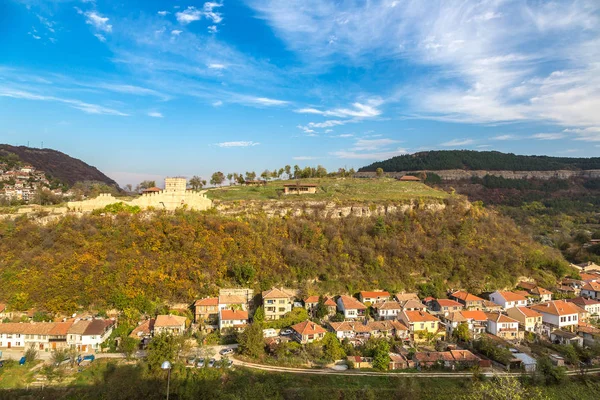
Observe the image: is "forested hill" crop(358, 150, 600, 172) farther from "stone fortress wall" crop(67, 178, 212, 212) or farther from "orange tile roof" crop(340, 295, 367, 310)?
"orange tile roof" crop(340, 295, 367, 310)

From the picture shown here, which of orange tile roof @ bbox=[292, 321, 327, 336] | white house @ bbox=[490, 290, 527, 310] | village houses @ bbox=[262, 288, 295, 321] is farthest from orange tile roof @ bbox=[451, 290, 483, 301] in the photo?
village houses @ bbox=[262, 288, 295, 321]

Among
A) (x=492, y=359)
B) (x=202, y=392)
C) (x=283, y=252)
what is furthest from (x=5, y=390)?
(x=492, y=359)

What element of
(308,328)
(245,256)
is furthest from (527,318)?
(245,256)

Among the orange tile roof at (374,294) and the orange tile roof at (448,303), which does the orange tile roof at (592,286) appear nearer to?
the orange tile roof at (448,303)

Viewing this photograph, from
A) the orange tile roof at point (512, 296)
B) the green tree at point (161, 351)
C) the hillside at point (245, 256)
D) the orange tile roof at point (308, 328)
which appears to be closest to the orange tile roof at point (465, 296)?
the hillside at point (245, 256)

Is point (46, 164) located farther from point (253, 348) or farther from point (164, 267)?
point (253, 348)
